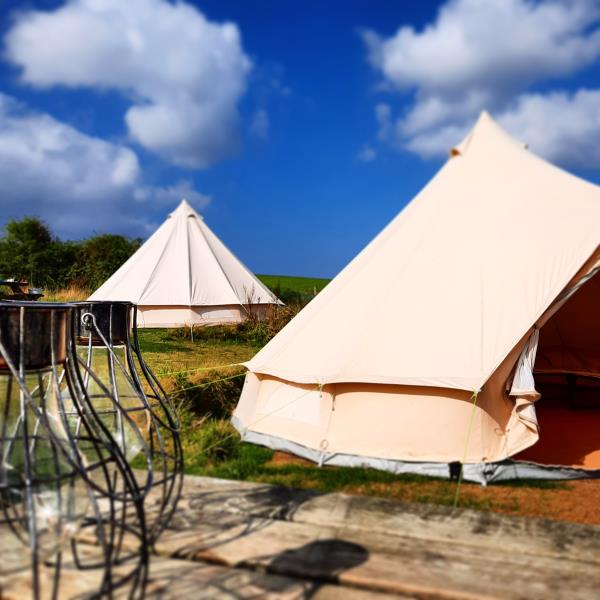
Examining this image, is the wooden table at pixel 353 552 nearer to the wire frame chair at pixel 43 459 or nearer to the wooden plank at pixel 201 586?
the wooden plank at pixel 201 586

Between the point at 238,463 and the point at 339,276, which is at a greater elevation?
the point at 339,276

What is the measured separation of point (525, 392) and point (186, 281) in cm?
950

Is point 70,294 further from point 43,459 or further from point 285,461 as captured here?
point 43,459

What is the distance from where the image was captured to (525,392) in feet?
14.5

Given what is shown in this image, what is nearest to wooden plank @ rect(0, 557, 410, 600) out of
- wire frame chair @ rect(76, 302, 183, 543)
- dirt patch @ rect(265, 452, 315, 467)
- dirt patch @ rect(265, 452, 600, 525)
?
wire frame chair @ rect(76, 302, 183, 543)

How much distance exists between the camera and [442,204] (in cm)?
555

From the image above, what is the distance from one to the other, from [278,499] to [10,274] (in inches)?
757

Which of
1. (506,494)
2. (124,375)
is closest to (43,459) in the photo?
(124,375)

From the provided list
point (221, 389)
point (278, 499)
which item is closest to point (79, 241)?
point (221, 389)

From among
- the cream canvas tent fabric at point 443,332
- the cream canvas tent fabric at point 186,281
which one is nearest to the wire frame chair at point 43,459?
the cream canvas tent fabric at point 443,332

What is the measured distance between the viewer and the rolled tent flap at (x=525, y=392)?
4.46 metres

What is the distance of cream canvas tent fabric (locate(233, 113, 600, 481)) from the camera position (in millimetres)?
4488

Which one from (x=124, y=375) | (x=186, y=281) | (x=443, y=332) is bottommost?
(x=124, y=375)

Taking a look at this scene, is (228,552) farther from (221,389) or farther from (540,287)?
(221,389)
